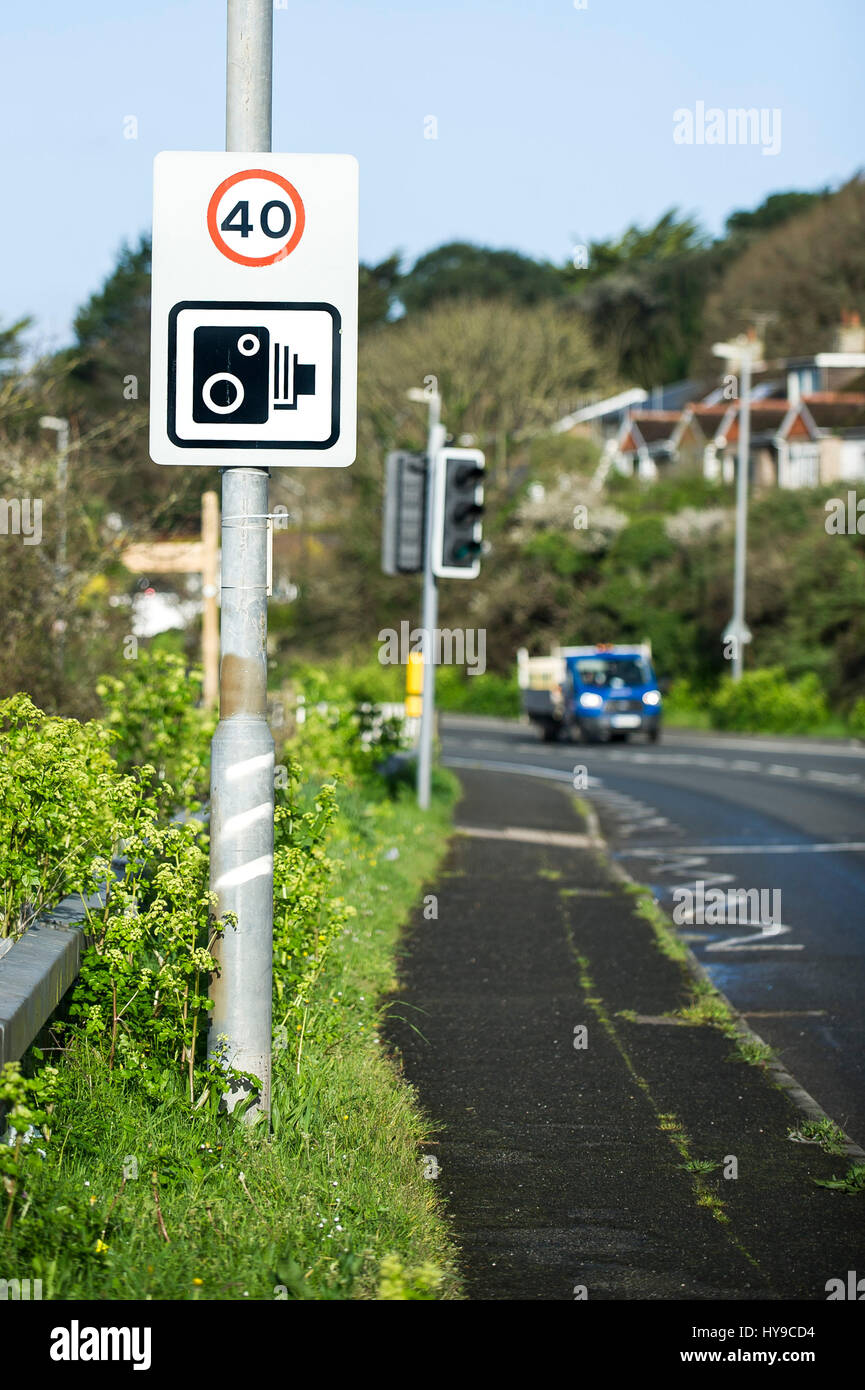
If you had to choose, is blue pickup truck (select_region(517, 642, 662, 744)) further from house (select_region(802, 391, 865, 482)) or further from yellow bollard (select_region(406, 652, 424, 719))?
house (select_region(802, 391, 865, 482))

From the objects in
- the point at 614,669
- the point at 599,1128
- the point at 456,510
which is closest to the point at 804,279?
the point at 614,669

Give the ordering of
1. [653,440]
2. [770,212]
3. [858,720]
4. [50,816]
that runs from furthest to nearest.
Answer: [770,212] < [653,440] < [858,720] < [50,816]

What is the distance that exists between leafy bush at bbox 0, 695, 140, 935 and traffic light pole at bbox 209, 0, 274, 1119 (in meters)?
0.46

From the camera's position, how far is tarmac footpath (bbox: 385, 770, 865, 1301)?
15.3 ft

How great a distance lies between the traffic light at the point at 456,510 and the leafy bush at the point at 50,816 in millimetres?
9505

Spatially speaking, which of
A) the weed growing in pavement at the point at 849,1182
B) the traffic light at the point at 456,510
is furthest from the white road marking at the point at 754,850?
the weed growing in pavement at the point at 849,1182

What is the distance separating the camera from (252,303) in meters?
5.24

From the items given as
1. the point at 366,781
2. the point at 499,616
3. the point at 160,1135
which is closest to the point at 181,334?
the point at 160,1135

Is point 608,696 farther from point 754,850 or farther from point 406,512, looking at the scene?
point 406,512

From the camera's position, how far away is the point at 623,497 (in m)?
57.6

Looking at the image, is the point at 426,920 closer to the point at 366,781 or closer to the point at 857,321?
the point at 366,781

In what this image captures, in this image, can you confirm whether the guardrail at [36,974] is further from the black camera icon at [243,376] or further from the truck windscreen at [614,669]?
the truck windscreen at [614,669]

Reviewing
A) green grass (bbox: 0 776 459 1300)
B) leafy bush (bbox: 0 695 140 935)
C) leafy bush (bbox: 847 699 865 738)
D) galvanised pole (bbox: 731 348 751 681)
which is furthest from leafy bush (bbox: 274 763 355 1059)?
galvanised pole (bbox: 731 348 751 681)

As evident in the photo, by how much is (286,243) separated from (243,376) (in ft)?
1.46
